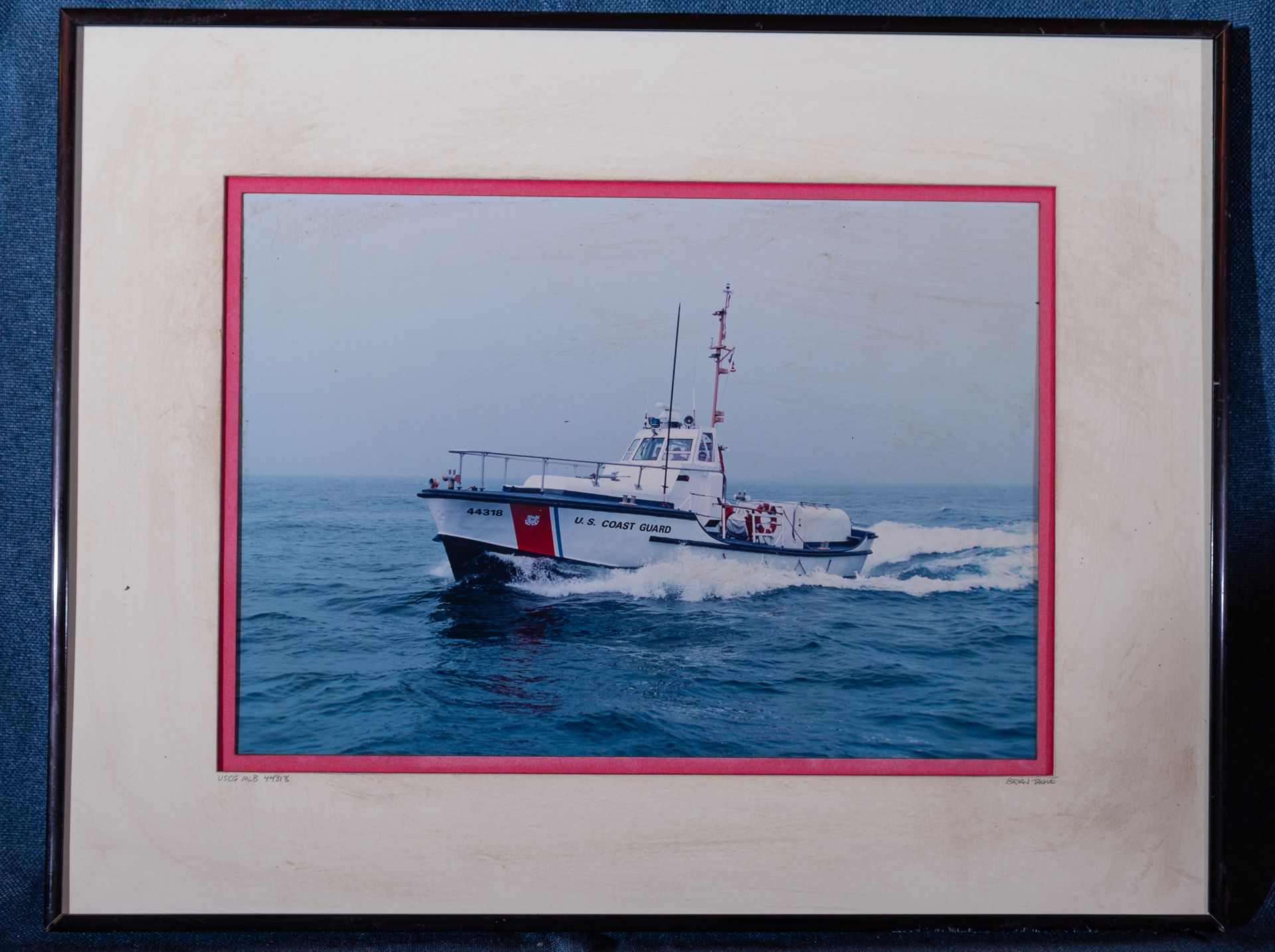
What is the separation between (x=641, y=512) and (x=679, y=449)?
42cm

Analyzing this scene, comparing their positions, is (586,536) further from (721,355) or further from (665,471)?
(721,355)

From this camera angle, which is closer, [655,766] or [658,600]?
[655,766]

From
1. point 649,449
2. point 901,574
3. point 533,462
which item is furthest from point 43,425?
point 901,574

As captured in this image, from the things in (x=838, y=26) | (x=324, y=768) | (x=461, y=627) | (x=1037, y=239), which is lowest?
(x=324, y=768)

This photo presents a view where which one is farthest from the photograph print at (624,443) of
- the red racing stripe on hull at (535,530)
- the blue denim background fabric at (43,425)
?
the blue denim background fabric at (43,425)

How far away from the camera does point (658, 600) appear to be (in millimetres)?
2012

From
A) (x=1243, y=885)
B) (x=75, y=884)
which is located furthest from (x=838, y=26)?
(x=75, y=884)

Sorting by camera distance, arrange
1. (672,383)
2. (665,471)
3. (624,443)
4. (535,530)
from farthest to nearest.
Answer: (535,530)
(665,471)
(624,443)
(672,383)

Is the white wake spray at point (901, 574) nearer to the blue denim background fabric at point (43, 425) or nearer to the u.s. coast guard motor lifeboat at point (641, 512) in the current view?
the u.s. coast guard motor lifeboat at point (641, 512)

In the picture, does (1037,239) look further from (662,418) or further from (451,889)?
(451,889)

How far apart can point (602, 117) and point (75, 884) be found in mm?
2175

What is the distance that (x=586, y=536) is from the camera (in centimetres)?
219

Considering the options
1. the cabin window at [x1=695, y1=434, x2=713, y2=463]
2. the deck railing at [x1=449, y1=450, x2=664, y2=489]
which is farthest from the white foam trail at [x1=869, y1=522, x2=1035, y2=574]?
the deck railing at [x1=449, y1=450, x2=664, y2=489]

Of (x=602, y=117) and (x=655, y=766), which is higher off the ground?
(x=602, y=117)
